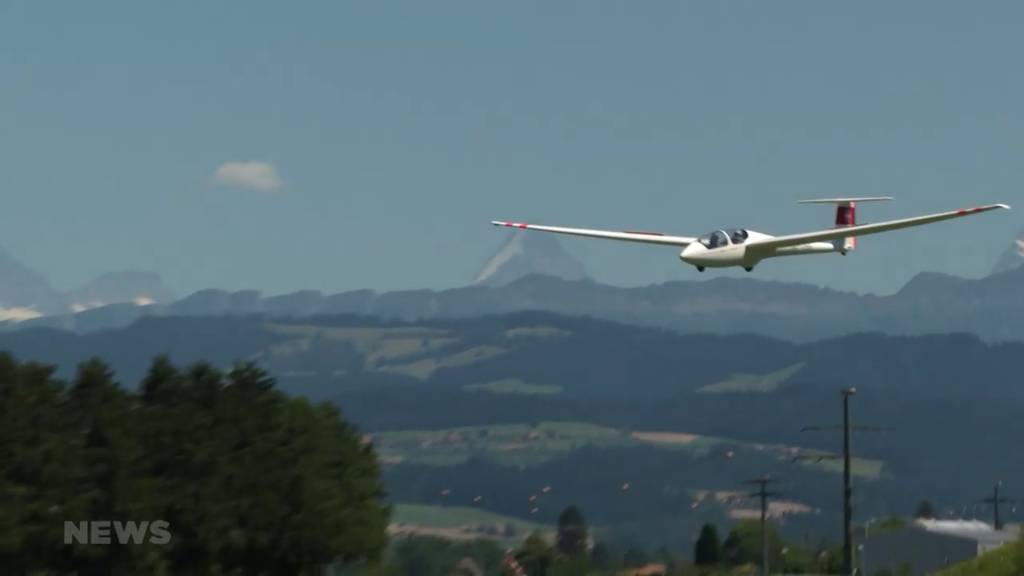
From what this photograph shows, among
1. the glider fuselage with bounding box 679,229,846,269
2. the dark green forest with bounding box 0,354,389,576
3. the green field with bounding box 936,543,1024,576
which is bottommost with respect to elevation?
the green field with bounding box 936,543,1024,576

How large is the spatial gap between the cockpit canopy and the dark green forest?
31.5m

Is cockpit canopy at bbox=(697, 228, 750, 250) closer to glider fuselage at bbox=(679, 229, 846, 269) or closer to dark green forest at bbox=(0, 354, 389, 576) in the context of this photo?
glider fuselage at bbox=(679, 229, 846, 269)

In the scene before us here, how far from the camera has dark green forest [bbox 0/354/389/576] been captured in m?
102

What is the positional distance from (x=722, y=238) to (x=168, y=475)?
35904 millimetres

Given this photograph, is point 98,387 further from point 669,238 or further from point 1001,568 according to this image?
point 1001,568

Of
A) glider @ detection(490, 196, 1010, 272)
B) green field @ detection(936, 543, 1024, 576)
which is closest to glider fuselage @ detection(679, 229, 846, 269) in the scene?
glider @ detection(490, 196, 1010, 272)

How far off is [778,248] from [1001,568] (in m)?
35.1

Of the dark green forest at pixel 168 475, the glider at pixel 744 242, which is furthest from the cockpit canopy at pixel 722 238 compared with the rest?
the dark green forest at pixel 168 475

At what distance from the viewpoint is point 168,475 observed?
4461 inches

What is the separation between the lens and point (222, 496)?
378 ft

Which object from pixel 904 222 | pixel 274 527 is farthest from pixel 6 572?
pixel 904 222

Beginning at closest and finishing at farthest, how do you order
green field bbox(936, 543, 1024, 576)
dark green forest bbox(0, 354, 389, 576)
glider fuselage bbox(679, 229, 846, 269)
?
1. glider fuselage bbox(679, 229, 846, 269)
2. dark green forest bbox(0, 354, 389, 576)
3. green field bbox(936, 543, 1024, 576)

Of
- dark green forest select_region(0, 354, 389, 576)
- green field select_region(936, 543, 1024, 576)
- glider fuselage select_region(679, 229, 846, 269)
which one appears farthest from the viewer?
green field select_region(936, 543, 1024, 576)

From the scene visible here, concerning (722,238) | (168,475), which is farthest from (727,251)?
(168,475)
